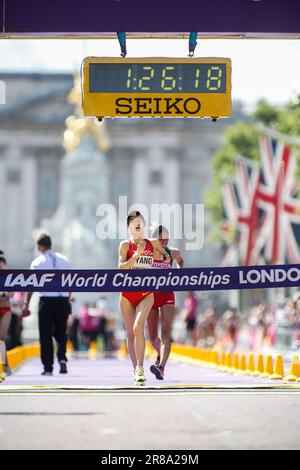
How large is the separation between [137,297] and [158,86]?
5047 millimetres

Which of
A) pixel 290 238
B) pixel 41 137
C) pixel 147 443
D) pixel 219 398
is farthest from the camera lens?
pixel 41 137

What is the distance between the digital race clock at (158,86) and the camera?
2025 cm

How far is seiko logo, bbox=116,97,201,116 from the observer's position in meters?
20.2

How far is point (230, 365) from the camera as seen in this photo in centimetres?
2206

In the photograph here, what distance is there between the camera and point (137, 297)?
16.1 metres

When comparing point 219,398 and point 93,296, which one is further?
point 93,296

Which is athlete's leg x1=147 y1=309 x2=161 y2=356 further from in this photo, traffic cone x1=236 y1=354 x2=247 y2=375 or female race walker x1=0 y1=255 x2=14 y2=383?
traffic cone x1=236 y1=354 x2=247 y2=375

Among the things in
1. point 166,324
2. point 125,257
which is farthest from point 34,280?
point 166,324

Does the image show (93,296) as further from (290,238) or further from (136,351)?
(136,351)

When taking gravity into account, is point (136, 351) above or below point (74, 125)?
below

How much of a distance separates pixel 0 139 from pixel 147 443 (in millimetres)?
127423

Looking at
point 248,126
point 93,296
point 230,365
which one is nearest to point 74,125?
point 93,296

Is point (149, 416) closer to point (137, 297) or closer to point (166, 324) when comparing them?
point (137, 297)

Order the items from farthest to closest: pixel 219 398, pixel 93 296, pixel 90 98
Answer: pixel 93 296 → pixel 90 98 → pixel 219 398
